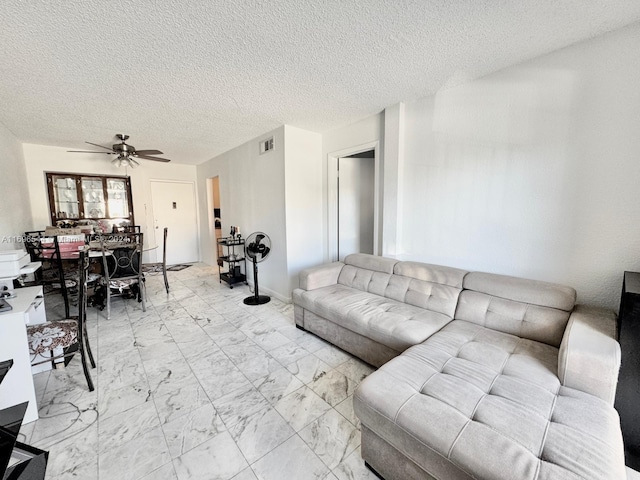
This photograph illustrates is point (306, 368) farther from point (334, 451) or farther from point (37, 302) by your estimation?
point (37, 302)

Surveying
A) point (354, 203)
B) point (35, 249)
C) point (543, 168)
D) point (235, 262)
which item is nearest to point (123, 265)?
point (35, 249)

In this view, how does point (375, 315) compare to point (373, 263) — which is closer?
point (375, 315)

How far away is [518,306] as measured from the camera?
1827 mm

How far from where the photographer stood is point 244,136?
3.79m

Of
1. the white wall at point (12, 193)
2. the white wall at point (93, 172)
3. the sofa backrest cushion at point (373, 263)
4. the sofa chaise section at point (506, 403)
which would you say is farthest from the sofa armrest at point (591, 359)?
the white wall at point (93, 172)

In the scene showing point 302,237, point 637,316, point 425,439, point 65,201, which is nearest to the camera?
point 425,439

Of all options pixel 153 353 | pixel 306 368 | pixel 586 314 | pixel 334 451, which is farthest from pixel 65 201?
pixel 586 314

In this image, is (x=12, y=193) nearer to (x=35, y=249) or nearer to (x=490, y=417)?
(x=35, y=249)

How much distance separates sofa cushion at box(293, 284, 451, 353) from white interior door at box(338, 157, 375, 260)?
133 cm

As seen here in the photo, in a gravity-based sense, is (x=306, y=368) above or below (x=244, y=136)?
below

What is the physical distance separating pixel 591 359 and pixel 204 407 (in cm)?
218

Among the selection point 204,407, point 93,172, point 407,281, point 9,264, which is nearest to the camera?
point 204,407

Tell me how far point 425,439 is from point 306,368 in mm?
1221

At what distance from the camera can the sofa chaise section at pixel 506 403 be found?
0.91m
